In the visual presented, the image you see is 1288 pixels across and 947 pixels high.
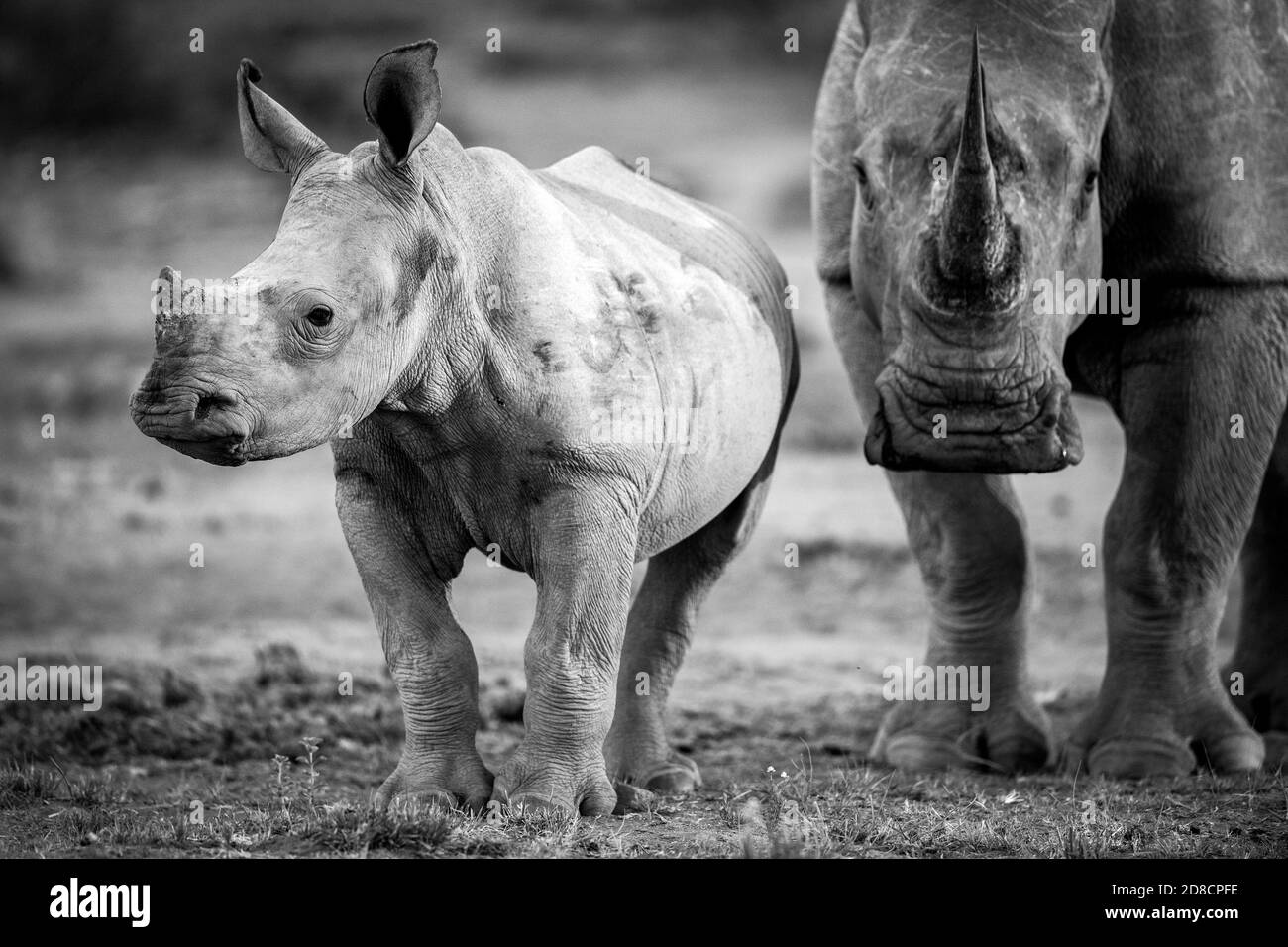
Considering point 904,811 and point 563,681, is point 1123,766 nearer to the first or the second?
point 904,811

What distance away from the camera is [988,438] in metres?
7.97

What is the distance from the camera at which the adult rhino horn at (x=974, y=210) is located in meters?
7.51

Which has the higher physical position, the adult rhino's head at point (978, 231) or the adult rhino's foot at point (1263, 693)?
the adult rhino's head at point (978, 231)

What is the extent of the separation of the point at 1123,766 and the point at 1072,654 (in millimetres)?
5352

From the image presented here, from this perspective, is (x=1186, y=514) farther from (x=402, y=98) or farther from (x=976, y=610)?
(x=402, y=98)

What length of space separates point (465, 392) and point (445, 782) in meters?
Answer: 1.46

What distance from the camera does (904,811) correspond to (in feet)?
25.7

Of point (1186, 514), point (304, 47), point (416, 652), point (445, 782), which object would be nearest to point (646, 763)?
point (445, 782)

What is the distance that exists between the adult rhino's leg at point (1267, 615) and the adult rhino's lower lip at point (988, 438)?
3382mm

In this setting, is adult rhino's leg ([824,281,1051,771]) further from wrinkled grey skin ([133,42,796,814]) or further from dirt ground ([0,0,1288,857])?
wrinkled grey skin ([133,42,796,814])

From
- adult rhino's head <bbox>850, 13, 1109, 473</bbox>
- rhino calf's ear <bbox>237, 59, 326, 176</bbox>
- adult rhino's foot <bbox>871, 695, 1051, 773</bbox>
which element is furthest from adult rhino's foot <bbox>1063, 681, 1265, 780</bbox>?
rhino calf's ear <bbox>237, 59, 326, 176</bbox>

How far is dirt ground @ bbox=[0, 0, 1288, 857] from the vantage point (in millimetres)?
7469

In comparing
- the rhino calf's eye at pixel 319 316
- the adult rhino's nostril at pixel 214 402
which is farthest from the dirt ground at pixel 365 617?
the rhino calf's eye at pixel 319 316

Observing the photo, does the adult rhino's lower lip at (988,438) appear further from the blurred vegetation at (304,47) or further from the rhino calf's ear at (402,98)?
the blurred vegetation at (304,47)
